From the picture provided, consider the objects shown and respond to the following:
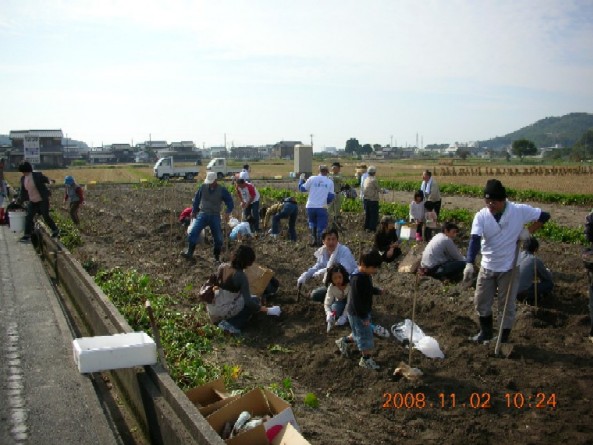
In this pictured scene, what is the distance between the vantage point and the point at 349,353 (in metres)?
5.86

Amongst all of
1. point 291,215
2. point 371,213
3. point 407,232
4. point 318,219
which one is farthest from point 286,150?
point 318,219

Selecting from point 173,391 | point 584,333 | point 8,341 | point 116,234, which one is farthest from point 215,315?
point 116,234

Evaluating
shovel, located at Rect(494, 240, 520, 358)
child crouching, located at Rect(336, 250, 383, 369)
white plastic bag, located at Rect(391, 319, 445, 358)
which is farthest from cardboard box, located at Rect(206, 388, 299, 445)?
shovel, located at Rect(494, 240, 520, 358)

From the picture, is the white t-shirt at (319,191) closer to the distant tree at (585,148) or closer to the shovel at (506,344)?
the shovel at (506,344)

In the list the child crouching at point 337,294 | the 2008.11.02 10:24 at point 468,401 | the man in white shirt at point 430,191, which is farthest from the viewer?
the man in white shirt at point 430,191

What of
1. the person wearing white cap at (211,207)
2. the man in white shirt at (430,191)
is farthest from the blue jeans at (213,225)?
the man in white shirt at (430,191)

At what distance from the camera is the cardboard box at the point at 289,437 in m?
3.48

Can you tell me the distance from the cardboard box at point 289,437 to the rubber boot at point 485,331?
10.6 ft

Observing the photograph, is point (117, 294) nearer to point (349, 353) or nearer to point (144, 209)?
point (349, 353)

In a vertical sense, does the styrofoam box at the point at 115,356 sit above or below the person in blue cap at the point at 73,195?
→ below

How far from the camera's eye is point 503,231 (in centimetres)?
593

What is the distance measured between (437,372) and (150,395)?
106 inches

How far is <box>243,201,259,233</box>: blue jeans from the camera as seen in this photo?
1395cm

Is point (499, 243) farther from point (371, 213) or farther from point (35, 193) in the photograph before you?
point (35, 193)
